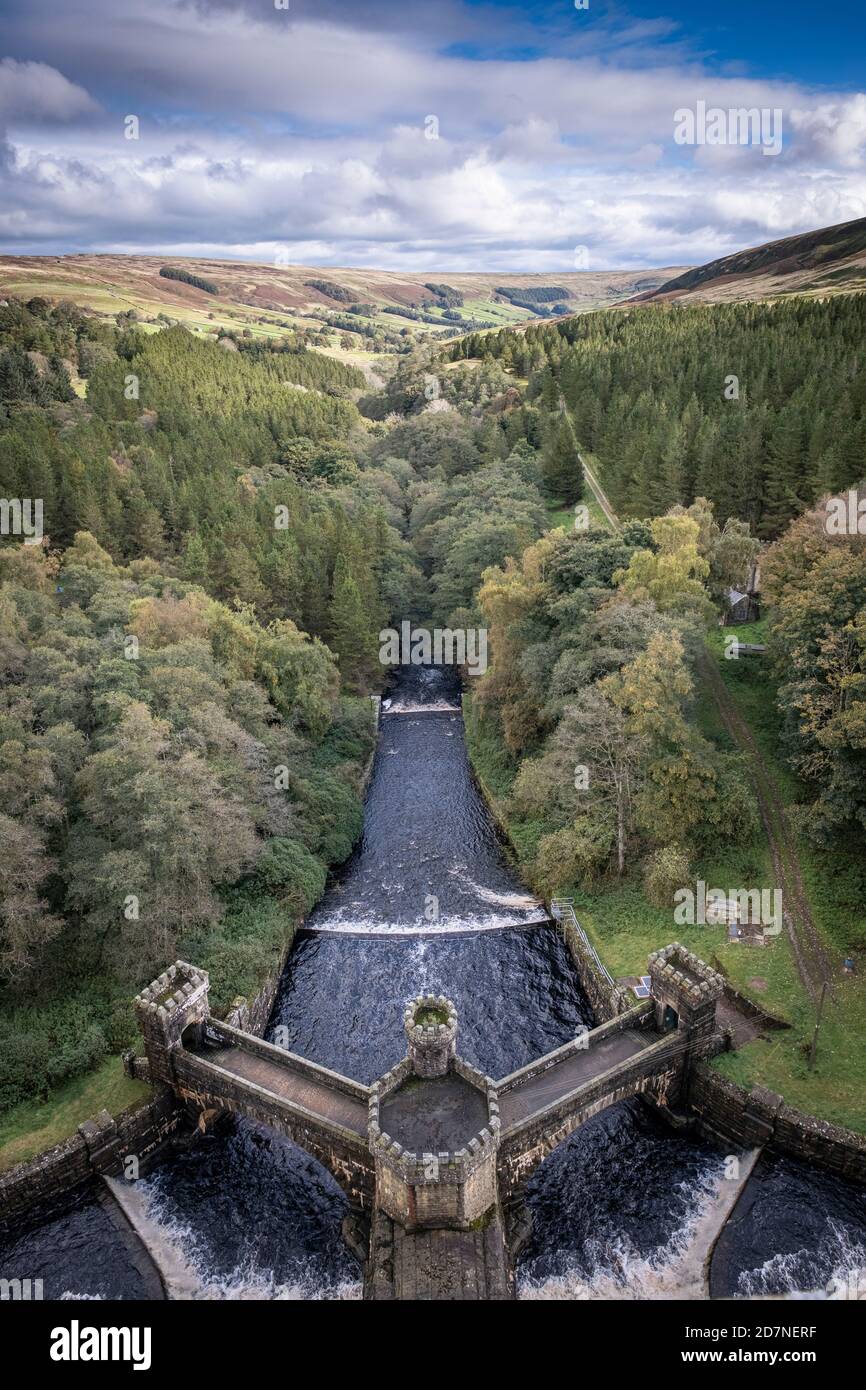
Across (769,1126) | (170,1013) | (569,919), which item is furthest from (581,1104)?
(170,1013)

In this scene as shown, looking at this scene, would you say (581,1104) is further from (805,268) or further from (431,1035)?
(805,268)

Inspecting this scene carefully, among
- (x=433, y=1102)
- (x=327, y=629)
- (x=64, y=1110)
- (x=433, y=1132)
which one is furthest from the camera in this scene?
(x=327, y=629)

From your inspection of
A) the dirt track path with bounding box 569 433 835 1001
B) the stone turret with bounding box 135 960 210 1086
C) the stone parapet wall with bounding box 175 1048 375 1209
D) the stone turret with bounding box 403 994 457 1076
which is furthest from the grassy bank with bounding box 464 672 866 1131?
the stone turret with bounding box 135 960 210 1086

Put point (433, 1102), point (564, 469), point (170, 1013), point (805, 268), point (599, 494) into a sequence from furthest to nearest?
point (805, 268), point (599, 494), point (564, 469), point (170, 1013), point (433, 1102)

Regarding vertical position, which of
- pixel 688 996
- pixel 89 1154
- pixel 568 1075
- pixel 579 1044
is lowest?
pixel 89 1154

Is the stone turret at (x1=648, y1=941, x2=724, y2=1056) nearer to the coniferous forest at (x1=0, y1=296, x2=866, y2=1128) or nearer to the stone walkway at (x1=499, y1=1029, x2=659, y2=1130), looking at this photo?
the stone walkway at (x1=499, y1=1029, x2=659, y2=1130)

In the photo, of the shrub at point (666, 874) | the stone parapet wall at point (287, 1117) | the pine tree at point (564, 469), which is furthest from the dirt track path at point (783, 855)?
the pine tree at point (564, 469)

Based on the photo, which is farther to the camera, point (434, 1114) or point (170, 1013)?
point (170, 1013)
